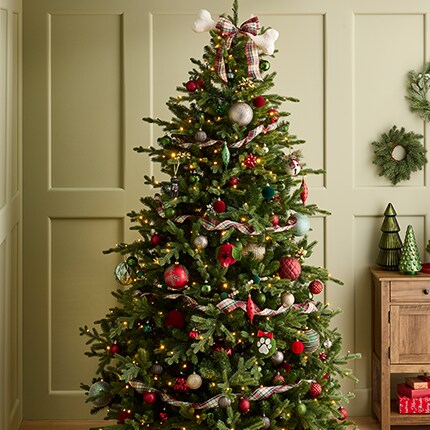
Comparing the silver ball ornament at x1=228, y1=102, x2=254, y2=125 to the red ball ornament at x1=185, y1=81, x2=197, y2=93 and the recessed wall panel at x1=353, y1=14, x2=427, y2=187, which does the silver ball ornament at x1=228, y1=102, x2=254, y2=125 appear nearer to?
the red ball ornament at x1=185, y1=81, x2=197, y2=93

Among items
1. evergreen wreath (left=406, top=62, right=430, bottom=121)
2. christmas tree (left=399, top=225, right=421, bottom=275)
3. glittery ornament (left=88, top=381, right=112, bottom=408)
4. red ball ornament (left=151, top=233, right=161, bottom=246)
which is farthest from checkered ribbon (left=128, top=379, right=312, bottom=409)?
evergreen wreath (left=406, top=62, right=430, bottom=121)

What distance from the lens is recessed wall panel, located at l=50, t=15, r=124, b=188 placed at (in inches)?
198

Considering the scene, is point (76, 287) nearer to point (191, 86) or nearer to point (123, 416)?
point (123, 416)

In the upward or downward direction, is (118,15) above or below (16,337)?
above

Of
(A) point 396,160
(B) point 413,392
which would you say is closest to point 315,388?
(B) point 413,392

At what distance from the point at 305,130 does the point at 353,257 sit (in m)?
0.69

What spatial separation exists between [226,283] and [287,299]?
0.24 meters

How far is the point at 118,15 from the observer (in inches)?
198

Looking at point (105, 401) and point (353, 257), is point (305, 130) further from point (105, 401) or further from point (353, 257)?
point (105, 401)

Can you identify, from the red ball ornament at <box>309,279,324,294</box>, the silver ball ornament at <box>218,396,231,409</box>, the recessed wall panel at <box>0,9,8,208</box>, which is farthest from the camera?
the recessed wall panel at <box>0,9,8,208</box>

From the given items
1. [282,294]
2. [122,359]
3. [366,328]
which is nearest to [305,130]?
[366,328]

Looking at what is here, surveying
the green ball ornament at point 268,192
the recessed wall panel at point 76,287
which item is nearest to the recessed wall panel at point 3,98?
the recessed wall panel at point 76,287

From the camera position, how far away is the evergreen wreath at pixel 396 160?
5090 mm

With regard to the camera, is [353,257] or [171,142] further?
[353,257]
